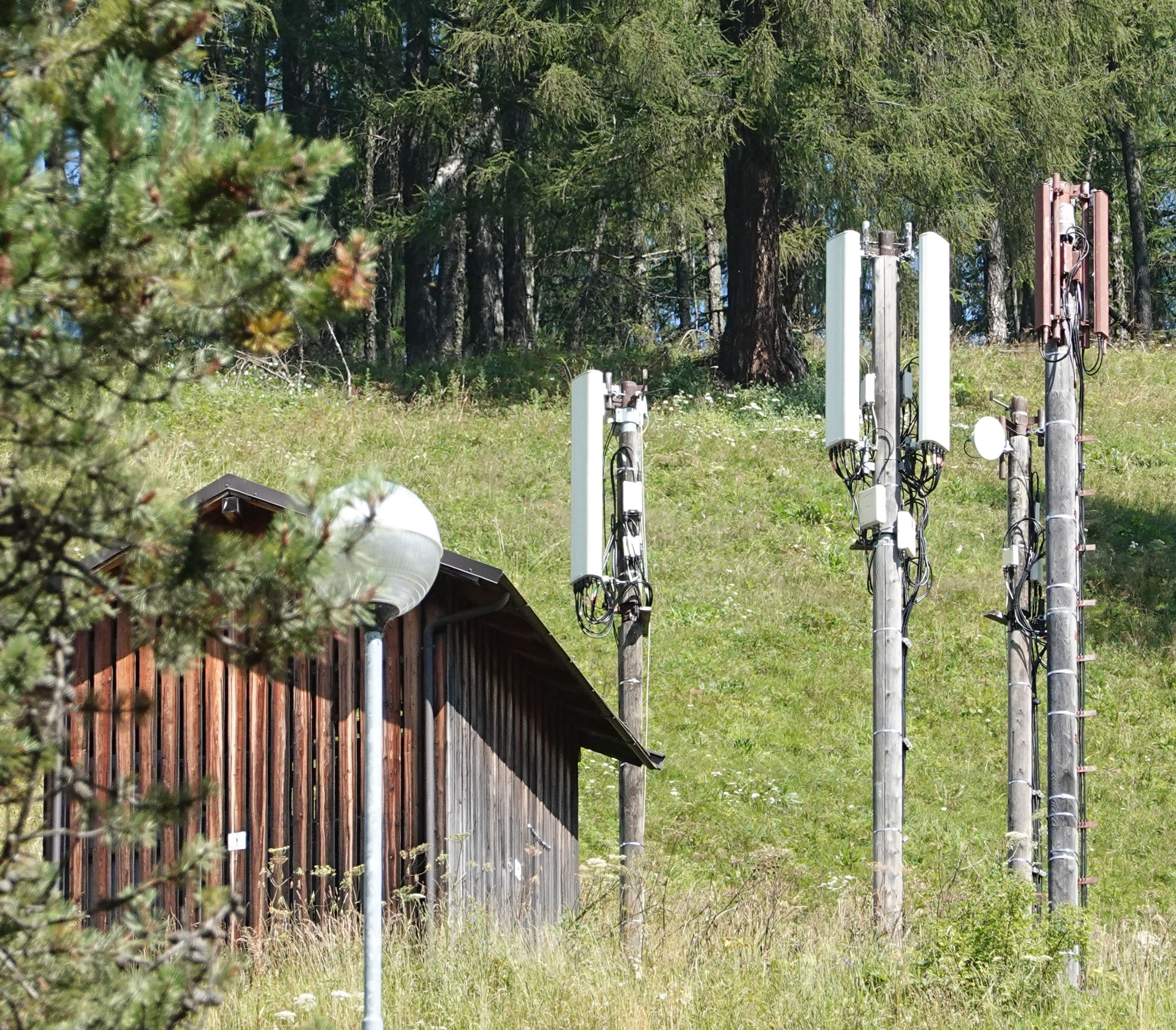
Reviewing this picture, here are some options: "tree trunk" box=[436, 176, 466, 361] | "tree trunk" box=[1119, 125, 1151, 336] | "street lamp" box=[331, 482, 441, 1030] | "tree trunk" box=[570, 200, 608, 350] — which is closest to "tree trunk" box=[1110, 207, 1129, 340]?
"tree trunk" box=[1119, 125, 1151, 336]

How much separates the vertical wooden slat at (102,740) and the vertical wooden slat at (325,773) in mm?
1351

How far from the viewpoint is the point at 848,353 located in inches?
427

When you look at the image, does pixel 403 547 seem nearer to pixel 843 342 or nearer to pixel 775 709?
pixel 843 342

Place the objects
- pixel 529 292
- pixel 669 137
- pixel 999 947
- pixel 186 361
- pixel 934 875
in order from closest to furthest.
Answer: pixel 186 361 → pixel 999 947 → pixel 934 875 → pixel 669 137 → pixel 529 292

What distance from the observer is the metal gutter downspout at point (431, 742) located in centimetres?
1079

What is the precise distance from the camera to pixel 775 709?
18.5m

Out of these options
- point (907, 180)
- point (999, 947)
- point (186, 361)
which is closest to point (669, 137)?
point (907, 180)

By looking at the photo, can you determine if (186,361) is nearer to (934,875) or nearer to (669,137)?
(934,875)

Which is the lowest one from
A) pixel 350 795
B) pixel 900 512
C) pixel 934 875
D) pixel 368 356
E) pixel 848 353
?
pixel 934 875

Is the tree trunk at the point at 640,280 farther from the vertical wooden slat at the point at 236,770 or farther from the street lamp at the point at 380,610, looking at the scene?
the street lamp at the point at 380,610

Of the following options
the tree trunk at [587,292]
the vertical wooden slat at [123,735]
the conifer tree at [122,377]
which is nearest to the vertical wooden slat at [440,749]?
the vertical wooden slat at [123,735]

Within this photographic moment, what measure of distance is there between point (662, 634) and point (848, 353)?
9.42 meters

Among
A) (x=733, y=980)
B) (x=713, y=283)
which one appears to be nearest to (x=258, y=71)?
(x=713, y=283)

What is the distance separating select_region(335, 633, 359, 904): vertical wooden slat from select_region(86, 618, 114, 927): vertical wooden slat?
1507mm
